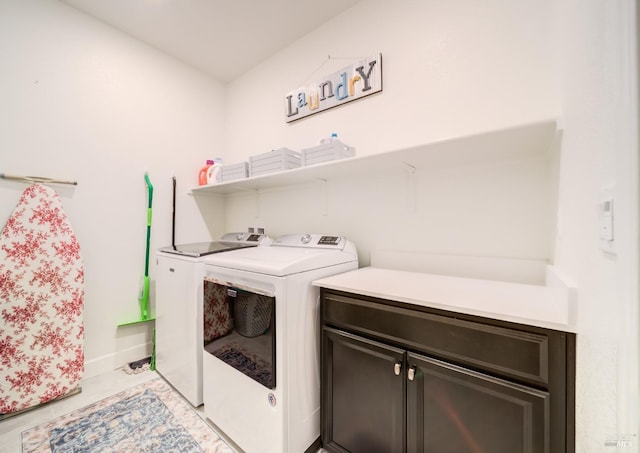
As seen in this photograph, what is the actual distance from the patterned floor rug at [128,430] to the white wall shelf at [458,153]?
1693mm

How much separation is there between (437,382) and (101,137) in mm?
2879

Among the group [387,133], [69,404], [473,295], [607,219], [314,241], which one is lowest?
[69,404]

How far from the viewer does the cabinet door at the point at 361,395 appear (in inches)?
42.8

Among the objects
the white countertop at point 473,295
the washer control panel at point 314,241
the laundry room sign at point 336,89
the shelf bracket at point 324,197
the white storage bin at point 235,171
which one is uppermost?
the laundry room sign at point 336,89

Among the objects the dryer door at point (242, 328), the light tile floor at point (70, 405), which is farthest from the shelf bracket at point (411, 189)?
the light tile floor at point (70, 405)

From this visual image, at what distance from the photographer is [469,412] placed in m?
0.92

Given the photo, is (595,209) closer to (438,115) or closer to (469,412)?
(469,412)

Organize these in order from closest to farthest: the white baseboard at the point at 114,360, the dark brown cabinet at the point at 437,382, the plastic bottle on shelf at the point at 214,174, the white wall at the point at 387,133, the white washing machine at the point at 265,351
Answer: the white wall at the point at 387,133 < the dark brown cabinet at the point at 437,382 < the white washing machine at the point at 265,351 < the white baseboard at the point at 114,360 < the plastic bottle on shelf at the point at 214,174

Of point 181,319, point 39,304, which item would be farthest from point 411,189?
point 39,304

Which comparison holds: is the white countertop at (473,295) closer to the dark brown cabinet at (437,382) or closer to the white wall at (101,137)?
the dark brown cabinet at (437,382)

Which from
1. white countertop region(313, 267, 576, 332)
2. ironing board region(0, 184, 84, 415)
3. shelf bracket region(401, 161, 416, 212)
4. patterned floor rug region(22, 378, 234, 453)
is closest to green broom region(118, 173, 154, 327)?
ironing board region(0, 184, 84, 415)

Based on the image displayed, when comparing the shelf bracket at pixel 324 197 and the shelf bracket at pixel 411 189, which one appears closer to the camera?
the shelf bracket at pixel 411 189

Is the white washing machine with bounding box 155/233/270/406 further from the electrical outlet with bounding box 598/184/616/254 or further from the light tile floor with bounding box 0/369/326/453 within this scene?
the electrical outlet with bounding box 598/184/616/254

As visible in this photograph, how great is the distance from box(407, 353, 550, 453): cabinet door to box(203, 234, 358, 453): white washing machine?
21.1 inches
